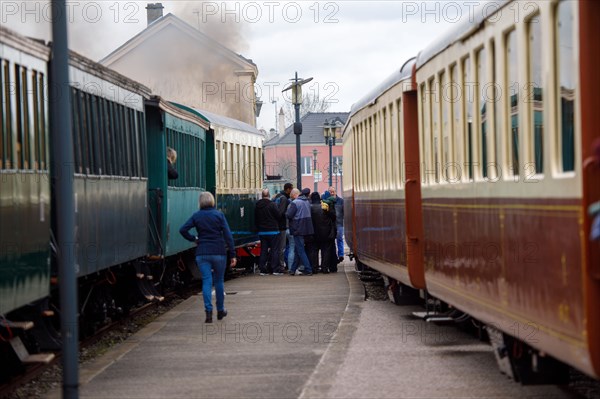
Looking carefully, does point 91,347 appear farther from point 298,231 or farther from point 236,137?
point 236,137

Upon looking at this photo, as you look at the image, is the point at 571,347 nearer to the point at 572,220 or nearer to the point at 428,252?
the point at 572,220

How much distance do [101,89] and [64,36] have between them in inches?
269

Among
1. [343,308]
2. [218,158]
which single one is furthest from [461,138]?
[218,158]

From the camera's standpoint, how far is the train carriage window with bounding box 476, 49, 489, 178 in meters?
9.61

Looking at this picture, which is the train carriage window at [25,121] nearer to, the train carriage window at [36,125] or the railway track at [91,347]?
the train carriage window at [36,125]

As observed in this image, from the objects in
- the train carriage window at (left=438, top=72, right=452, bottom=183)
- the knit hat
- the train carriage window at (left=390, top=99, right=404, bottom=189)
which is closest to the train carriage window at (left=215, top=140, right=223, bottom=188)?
the knit hat

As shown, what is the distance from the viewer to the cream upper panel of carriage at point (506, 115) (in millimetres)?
7406

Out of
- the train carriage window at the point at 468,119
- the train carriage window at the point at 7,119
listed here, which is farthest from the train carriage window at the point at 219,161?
the train carriage window at the point at 7,119

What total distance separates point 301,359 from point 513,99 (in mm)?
4481

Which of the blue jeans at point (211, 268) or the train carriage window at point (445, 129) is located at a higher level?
the train carriage window at point (445, 129)

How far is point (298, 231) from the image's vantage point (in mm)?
25656

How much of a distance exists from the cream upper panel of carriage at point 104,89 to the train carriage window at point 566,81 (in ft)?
21.6

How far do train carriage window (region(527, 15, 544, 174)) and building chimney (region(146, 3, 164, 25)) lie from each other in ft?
226

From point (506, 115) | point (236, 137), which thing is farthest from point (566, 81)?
point (236, 137)
